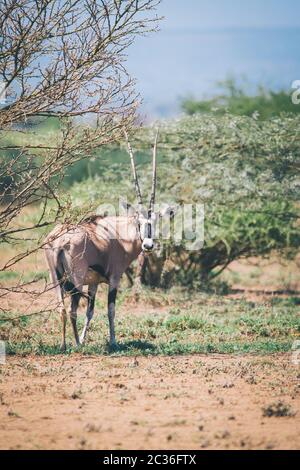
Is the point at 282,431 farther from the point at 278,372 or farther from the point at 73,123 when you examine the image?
the point at 73,123

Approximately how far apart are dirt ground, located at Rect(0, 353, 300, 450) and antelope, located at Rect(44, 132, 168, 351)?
0.91 m

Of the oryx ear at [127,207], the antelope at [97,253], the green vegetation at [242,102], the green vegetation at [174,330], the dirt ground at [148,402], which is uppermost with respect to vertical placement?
the green vegetation at [242,102]

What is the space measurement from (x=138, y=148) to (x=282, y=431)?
372 inches

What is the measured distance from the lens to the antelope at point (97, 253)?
30.8 feet

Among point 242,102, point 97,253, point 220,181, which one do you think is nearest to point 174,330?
point 97,253

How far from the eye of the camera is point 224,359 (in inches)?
355

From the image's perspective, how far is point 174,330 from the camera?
35.3 feet

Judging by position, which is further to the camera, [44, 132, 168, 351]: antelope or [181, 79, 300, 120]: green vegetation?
[181, 79, 300, 120]: green vegetation

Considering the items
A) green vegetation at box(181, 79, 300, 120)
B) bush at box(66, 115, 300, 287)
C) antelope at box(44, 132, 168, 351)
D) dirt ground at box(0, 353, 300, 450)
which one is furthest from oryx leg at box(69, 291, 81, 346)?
green vegetation at box(181, 79, 300, 120)

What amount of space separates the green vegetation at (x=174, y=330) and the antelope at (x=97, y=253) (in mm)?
408

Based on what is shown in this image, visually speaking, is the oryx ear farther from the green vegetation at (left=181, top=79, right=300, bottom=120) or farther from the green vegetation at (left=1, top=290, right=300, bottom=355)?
the green vegetation at (left=181, top=79, right=300, bottom=120)

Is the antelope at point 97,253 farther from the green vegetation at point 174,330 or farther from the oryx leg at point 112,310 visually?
the green vegetation at point 174,330

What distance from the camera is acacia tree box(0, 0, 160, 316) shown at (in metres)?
7.48

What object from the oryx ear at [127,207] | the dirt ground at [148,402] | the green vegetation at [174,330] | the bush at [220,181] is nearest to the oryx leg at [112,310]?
the green vegetation at [174,330]
